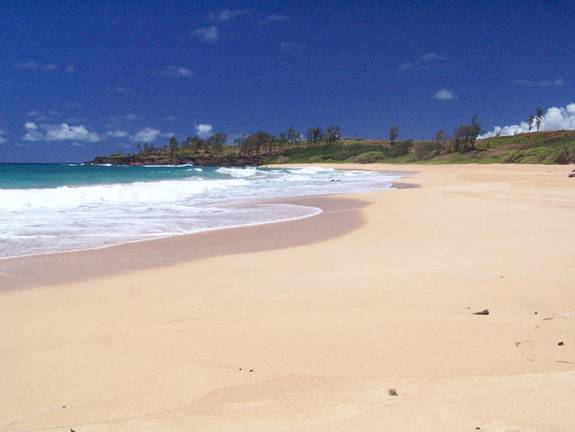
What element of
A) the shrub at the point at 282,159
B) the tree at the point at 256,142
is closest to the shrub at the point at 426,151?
the shrub at the point at 282,159

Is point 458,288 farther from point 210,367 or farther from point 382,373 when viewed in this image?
point 210,367

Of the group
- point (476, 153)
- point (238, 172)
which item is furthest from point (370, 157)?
point (238, 172)

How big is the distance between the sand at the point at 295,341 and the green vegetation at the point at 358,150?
50.4 meters

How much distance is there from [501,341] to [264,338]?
1.82m

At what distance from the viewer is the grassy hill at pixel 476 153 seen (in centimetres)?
5541

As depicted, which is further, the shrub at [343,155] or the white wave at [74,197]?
the shrub at [343,155]

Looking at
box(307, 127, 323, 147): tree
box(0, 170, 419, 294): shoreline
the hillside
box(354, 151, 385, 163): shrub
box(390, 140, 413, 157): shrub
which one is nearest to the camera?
box(0, 170, 419, 294): shoreline

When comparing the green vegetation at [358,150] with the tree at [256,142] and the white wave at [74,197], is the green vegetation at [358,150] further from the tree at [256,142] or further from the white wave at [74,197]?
the white wave at [74,197]

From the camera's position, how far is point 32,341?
156 inches

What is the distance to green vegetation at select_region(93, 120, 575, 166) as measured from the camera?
66875mm

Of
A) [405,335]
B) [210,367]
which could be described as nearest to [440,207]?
[405,335]

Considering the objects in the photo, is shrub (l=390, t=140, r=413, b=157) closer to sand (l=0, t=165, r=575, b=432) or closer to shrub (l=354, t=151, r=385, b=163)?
shrub (l=354, t=151, r=385, b=163)


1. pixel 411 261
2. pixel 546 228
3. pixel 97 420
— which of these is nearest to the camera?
pixel 97 420

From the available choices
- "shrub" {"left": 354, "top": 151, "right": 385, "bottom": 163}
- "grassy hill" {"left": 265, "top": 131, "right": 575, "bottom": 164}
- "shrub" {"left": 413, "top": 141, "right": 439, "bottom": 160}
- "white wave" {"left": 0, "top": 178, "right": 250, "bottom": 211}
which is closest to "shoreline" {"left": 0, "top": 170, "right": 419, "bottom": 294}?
"white wave" {"left": 0, "top": 178, "right": 250, "bottom": 211}
